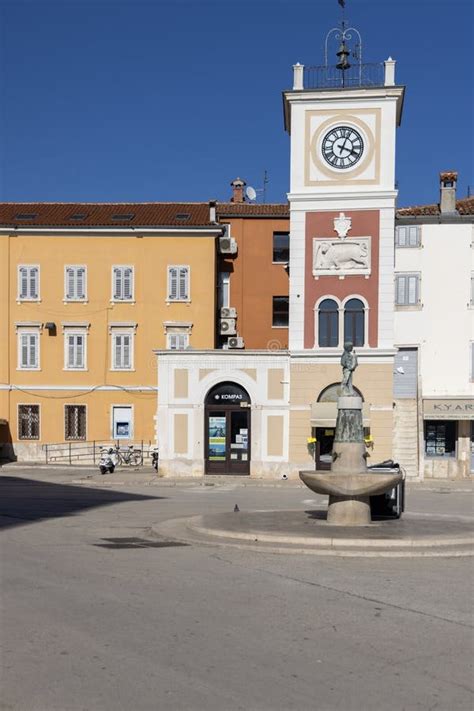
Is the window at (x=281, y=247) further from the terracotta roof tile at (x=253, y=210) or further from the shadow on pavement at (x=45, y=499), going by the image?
the shadow on pavement at (x=45, y=499)

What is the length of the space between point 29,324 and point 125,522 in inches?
980

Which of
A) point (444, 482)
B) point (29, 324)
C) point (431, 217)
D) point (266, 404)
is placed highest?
point (431, 217)

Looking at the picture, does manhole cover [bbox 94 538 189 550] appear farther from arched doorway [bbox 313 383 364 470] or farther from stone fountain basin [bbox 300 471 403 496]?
arched doorway [bbox 313 383 364 470]

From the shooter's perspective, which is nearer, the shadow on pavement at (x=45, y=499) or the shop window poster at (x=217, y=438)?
the shadow on pavement at (x=45, y=499)

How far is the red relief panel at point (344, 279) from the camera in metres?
33.9

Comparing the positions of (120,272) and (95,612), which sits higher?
(120,272)

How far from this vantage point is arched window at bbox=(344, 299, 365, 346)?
112ft

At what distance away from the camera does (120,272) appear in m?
42.1

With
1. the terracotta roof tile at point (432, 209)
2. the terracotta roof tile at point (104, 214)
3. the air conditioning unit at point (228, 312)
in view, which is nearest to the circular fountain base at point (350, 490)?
the terracotta roof tile at point (432, 209)

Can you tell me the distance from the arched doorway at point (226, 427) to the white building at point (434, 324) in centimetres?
639

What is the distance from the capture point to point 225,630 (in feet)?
28.2

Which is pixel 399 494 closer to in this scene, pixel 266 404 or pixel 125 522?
pixel 125 522

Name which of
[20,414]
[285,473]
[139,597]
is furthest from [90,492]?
[139,597]

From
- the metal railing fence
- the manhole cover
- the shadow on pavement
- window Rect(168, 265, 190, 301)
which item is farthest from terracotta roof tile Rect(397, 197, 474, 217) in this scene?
the manhole cover
